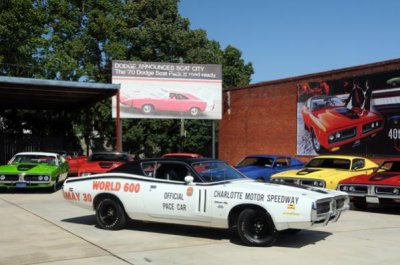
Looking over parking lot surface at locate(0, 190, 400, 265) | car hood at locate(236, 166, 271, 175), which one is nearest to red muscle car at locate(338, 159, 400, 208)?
parking lot surface at locate(0, 190, 400, 265)

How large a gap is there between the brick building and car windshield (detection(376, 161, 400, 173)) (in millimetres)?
8856

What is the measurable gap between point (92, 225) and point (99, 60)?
31.6m

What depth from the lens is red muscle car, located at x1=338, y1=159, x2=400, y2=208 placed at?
12.4 m

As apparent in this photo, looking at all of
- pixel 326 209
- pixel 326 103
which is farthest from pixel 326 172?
pixel 326 103

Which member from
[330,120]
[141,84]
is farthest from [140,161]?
[141,84]

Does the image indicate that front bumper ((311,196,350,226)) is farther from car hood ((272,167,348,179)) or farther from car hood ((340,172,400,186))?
car hood ((272,167,348,179))

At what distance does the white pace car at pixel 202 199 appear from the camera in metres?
8.11

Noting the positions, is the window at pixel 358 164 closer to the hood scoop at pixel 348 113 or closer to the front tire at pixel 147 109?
the hood scoop at pixel 348 113

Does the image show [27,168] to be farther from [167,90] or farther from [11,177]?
[167,90]

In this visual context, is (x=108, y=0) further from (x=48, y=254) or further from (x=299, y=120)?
(x=48, y=254)

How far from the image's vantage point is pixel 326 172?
47.8 feet

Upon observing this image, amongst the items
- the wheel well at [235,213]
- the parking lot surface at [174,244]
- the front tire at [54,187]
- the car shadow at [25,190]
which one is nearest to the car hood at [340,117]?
the parking lot surface at [174,244]

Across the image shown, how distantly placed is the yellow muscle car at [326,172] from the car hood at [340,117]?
796 cm

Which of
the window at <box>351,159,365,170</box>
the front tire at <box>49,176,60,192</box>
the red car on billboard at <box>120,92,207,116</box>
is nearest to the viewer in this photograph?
the window at <box>351,159,365,170</box>
